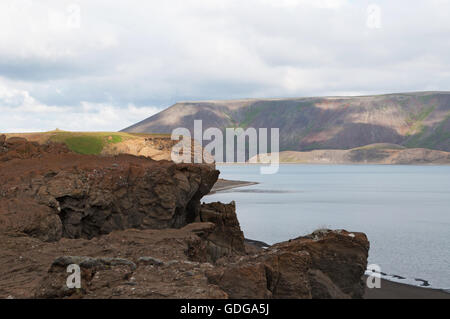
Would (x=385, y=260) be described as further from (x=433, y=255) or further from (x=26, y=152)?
(x=26, y=152)

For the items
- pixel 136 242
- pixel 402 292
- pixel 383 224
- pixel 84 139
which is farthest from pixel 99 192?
pixel 84 139

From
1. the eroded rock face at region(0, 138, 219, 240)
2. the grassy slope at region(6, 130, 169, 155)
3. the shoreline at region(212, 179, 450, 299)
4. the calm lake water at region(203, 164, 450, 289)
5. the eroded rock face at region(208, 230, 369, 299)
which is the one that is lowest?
the calm lake water at region(203, 164, 450, 289)

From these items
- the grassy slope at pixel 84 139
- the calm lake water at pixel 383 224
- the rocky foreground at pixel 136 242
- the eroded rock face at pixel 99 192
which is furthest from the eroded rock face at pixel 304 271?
the grassy slope at pixel 84 139

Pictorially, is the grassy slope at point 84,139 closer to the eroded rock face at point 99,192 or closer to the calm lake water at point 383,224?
the calm lake water at point 383,224

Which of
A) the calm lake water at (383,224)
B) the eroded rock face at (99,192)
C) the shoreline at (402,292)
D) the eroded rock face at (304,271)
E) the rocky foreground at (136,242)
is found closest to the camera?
the rocky foreground at (136,242)

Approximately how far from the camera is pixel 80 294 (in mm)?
8266

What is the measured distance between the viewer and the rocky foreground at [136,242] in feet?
29.9

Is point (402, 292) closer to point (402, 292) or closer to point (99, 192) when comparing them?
point (402, 292)

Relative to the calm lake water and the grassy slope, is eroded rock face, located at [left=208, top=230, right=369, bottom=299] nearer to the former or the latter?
the calm lake water

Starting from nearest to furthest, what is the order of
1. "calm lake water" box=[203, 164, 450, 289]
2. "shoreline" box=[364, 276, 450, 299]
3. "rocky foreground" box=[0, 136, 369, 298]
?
"rocky foreground" box=[0, 136, 369, 298] → "shoreline" box=[364, 276, 450, 299] → "calm lake water" box=[203, 164, 450, 289]

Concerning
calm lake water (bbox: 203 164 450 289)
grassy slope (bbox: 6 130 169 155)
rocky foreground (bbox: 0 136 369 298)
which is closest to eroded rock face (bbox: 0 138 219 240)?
rocky foreground (bbox: 0 136 369 298)

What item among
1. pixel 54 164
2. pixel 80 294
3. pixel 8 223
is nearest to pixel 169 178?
pixel 54 164

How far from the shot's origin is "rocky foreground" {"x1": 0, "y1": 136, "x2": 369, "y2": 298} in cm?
910

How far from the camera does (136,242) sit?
13836 millimetres
